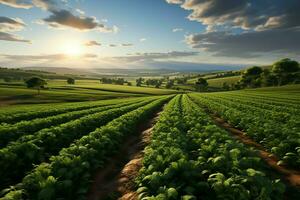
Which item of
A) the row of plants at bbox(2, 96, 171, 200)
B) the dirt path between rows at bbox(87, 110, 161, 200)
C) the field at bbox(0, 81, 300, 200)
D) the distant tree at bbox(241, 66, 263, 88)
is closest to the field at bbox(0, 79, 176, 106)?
the field at bbox(0, 81, 300, 200)

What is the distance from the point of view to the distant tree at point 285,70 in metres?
120

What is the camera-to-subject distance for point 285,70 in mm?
120562

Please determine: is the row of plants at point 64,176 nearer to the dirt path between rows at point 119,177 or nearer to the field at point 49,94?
the dirt path between rows at point 119,177

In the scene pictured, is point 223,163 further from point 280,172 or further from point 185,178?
point 280,172

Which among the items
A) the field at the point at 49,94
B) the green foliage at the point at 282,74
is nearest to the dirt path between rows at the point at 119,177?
the field at the point at 49,94

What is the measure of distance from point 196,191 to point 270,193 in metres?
2.13

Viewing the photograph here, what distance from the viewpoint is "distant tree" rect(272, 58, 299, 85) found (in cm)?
11950

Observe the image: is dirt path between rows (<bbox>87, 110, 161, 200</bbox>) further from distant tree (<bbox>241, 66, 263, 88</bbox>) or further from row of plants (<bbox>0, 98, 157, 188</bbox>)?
distant tree (<bbox>241, 66, 263, 88</bbox>)

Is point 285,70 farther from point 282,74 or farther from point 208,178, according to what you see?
point 208,178

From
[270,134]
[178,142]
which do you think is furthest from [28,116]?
[270,134]

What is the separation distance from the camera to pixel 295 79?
117m

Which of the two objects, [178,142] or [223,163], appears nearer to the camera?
[223,163]

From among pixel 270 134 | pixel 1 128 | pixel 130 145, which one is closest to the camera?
pixel 270 134

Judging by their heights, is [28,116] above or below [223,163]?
below
